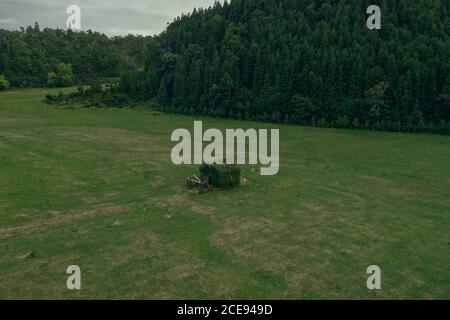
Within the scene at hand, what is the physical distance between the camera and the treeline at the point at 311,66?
6556 centimetres

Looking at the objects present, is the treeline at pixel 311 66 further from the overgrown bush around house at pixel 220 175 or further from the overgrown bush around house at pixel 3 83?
the overgrown bush around house at pixel 3 83

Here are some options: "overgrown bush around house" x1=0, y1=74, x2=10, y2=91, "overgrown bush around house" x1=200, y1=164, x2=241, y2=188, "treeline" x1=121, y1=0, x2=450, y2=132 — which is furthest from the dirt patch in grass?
"overgrown bush around house" x1=0, y1=74, x2=10, y2=91

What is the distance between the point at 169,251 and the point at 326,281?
7.74 m

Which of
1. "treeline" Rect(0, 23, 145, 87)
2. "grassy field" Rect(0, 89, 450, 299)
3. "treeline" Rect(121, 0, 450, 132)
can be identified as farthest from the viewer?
"treeline" Rect(0, 23, 145, 87)

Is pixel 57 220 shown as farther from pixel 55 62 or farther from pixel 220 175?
pixel 55 62

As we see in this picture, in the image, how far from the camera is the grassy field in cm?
1739

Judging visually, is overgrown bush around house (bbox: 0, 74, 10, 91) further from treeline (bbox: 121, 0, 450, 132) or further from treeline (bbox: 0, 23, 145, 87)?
treeline (bbox: 121, 0, 450, 132)

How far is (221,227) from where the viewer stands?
23.8m

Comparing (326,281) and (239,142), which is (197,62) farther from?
(326,281)

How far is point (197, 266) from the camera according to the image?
1895 cm

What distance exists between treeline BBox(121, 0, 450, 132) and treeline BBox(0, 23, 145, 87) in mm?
37469

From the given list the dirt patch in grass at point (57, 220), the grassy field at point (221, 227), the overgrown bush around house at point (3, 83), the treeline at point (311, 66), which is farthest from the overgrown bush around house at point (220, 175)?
the overgrown bush around house at point (3, 83)

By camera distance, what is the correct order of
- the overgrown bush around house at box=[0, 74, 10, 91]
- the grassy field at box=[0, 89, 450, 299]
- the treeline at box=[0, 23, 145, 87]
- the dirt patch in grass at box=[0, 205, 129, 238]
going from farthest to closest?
the treeline at box=[0, 23, 145, 87] → the overgrown bush around house at box=[0, 74, 10, 91] → the dirt patch in grass at box=[0, 205, 129, 238] → the grassy field at box=[0, 89, 450, 299]
